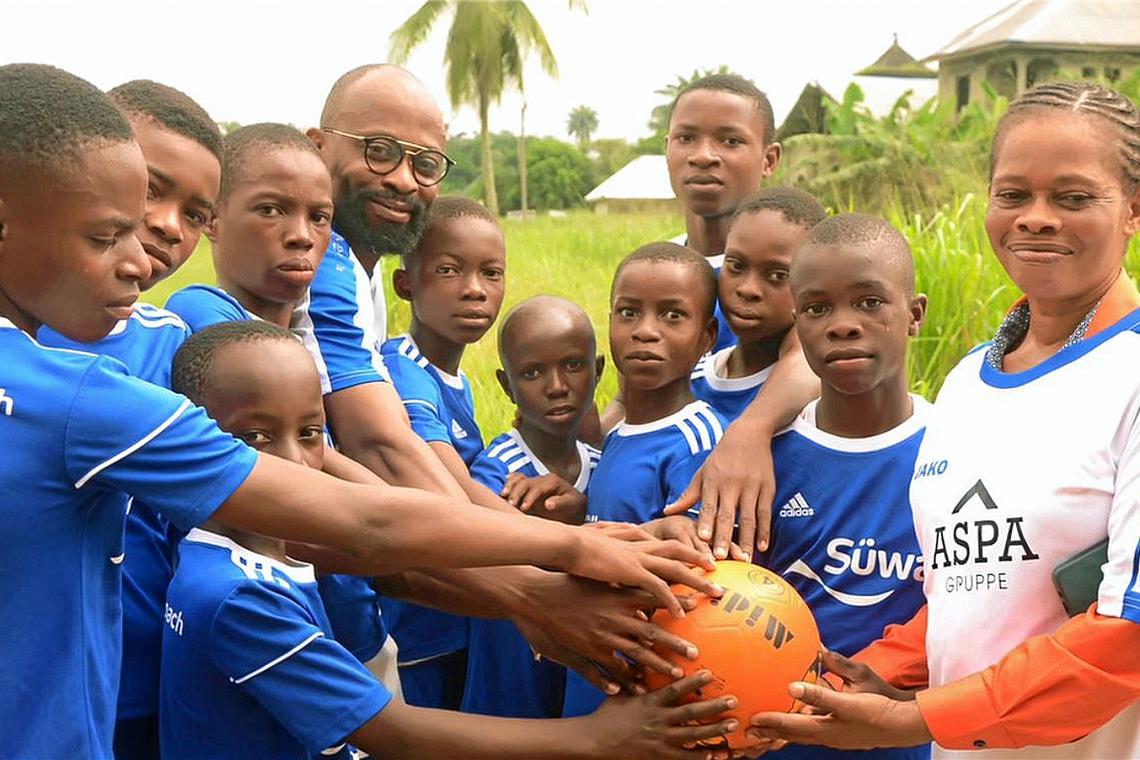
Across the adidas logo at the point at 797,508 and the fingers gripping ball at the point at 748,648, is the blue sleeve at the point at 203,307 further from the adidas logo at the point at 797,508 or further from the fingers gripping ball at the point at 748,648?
the adidas logo at the point at 797,508

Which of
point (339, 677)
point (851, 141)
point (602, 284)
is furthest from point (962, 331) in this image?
point (851, 141)

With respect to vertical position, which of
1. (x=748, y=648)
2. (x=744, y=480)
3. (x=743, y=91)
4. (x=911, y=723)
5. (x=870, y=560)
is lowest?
(x=911, y=723)

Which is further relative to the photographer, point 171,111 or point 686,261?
point 686,261

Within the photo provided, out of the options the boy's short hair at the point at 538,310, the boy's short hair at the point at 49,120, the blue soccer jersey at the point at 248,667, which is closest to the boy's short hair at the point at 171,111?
the boy's short hair at the point at 49,120

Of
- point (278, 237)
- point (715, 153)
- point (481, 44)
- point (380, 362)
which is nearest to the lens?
point (278, 237)

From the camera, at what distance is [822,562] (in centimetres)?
376

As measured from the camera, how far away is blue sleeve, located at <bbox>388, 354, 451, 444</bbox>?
4.32 metres

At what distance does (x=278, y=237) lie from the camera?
3932 millimetres

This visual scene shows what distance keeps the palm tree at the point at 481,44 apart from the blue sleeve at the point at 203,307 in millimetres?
43142

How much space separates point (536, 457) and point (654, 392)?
59 centimetres

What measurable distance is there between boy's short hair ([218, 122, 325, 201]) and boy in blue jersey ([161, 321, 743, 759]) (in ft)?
2.75

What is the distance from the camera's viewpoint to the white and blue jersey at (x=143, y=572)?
3309mm

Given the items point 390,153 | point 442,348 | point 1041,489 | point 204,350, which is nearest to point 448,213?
point 390,153

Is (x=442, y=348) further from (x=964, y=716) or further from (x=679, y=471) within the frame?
(x=964, y=716)
